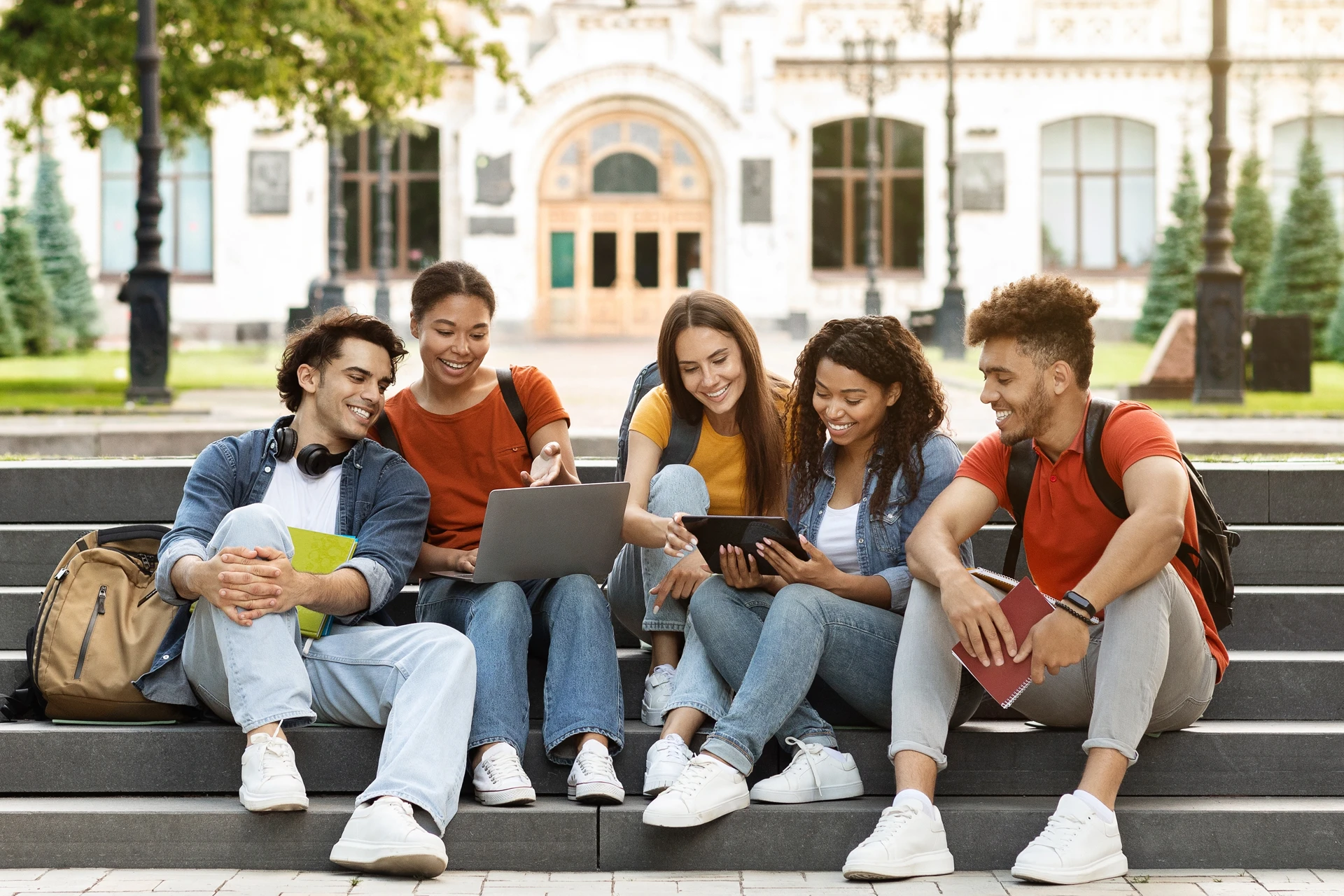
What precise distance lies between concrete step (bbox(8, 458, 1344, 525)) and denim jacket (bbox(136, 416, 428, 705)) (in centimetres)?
98

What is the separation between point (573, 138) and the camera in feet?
97.9

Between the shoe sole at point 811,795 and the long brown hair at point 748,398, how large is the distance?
90cm

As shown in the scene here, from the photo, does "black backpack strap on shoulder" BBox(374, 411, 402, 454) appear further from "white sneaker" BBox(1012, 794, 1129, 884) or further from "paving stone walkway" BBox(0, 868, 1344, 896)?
"white sneaker" BBox(1012, 794, 1129, 884)

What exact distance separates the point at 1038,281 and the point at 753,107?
26.0 metres

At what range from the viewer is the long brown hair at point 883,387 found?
420 centimetres

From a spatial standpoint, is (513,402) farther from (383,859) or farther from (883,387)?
(383,859)

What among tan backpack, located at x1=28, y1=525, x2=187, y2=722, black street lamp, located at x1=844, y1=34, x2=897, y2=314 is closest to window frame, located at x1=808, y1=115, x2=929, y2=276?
black street lamp, located at x1=844, y1=34, x2=897, y2=314

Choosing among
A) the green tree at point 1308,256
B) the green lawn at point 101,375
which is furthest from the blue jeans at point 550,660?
the green tree at point 1308,256

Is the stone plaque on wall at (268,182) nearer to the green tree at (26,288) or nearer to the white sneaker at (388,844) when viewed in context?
the green tree at (26,288)

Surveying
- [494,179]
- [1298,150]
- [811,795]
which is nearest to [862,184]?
[494,179]

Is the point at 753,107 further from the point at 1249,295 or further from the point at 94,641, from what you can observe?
the point at 94,641

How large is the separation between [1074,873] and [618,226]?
27.2m

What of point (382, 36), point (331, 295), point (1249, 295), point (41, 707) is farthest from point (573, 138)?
point (41, 707)

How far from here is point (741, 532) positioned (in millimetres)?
4016
